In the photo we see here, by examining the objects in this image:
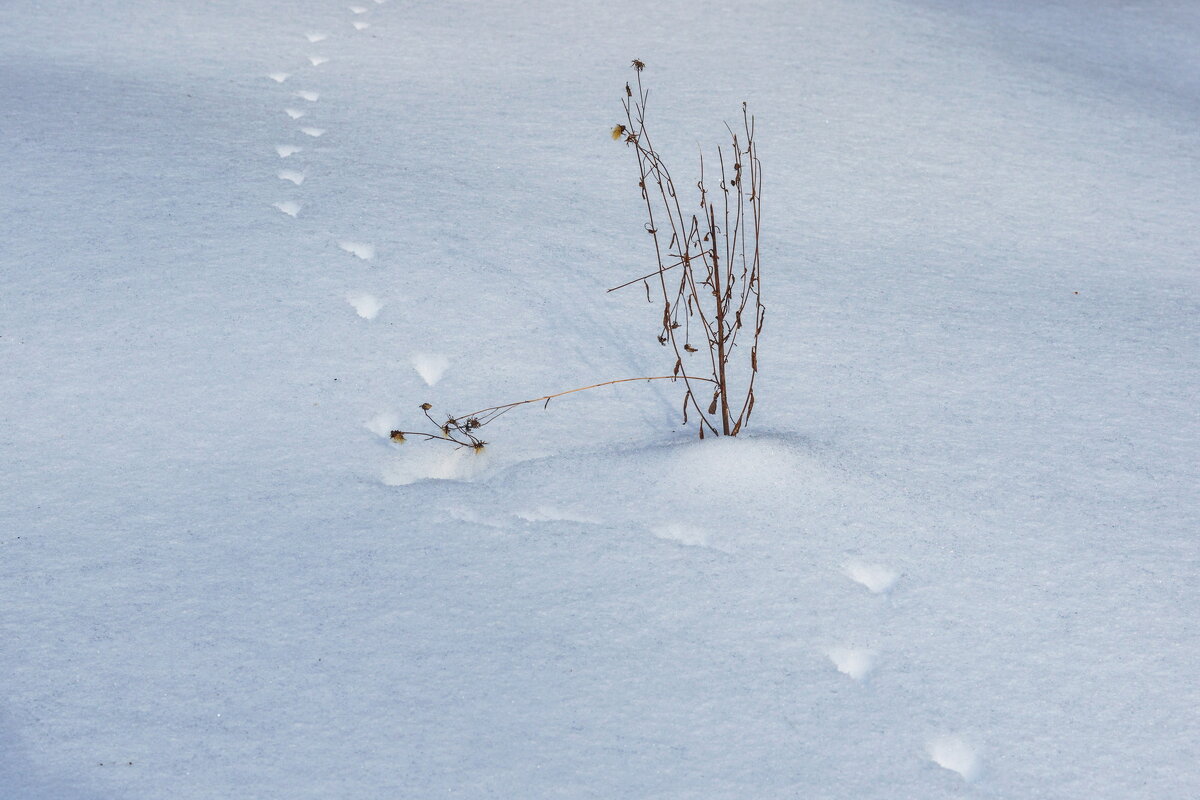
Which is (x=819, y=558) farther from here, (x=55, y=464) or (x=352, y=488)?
(x=55, y=464)

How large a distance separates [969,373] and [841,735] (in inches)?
39.2

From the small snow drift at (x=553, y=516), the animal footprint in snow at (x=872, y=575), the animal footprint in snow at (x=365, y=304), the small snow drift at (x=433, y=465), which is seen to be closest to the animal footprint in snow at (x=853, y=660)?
the animal footprint in snow at (x=872, y=575)

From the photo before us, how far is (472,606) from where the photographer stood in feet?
4.71

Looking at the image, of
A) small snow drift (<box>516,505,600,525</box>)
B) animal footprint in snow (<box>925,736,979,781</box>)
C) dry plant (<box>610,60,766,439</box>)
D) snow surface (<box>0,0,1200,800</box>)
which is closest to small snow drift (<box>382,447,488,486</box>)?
snow surface (<box>0,0,1200,800</box>)

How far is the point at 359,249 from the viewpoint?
230cm

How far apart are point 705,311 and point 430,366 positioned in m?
0.65

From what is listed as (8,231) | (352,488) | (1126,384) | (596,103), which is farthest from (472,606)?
(596,103)

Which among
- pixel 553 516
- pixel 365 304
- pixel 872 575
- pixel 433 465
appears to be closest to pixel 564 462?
pixel 553 516

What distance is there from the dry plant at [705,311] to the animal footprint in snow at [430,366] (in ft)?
0.50

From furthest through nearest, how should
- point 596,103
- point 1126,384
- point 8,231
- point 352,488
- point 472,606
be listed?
A: point 596,103, point 8,231, point 1126,384, point 352,488, point 472,606

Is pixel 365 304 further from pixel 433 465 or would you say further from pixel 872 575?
pixel 872 575

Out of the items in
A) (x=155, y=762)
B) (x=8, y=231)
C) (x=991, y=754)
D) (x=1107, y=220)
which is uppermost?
(x=1107, y=220)

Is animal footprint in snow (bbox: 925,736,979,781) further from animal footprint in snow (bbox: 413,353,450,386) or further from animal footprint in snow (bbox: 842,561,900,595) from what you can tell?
animal footprint in snow (bbox: 413,353,450,386)

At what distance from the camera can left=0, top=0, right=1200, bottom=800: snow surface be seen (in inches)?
50.0
